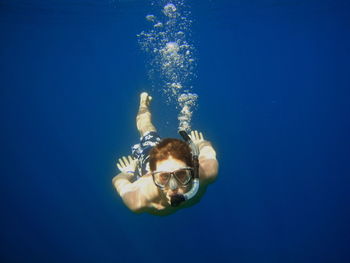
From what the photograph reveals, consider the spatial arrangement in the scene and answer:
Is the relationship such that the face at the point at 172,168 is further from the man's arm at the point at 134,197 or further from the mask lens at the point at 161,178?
the man's arm at the point at 134,197

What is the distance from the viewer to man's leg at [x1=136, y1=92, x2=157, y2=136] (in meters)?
7.48

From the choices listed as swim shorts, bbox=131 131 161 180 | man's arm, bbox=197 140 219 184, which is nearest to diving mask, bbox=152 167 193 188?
man's arm, bbox=197 140 219 184

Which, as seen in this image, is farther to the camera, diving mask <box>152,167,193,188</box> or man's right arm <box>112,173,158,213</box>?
man's right arm <box>112,173,158,213</box>

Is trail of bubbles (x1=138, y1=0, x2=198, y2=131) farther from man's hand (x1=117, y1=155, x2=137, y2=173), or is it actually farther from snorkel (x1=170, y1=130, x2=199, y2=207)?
snorkel (x1=170, y1=130, x2=199, y2=207)

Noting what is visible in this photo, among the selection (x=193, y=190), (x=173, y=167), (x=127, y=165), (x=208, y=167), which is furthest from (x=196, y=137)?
(x=193, y=190)

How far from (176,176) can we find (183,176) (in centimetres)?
11

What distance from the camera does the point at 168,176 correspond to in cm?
395

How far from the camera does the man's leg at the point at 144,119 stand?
24.5 ft

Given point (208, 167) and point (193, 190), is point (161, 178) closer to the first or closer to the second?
point (193, 190)
